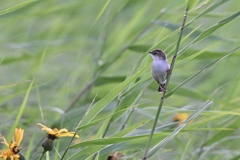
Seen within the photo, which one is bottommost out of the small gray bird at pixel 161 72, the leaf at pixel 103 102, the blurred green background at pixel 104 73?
the blurred green background at pixel 104 73

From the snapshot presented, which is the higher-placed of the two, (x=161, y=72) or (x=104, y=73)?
(x=161, y=72)

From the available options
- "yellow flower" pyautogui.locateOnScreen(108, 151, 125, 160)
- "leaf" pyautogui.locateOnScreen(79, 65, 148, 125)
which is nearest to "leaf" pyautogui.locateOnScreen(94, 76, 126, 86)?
"yellow flower" pyautogui.locateOnScreen(108, 151, 125, 160)

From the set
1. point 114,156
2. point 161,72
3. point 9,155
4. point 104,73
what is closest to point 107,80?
point 104,73

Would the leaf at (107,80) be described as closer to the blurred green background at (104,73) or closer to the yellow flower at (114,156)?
the blurred green background at (104,73)

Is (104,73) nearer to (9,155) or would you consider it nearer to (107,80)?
(107,80)

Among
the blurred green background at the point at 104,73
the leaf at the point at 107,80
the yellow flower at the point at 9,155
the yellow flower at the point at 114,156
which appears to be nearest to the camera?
the yellow flower at the point at 9,155

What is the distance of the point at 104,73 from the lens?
3.30m

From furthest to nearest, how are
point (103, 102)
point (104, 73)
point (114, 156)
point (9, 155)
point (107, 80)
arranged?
point (104, 73)
point (107, 80)
point (114, 156)
point (103, 102)
point (9, 155)

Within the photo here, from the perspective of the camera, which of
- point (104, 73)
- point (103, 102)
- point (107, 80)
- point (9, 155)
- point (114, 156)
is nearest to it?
point (9, 155)

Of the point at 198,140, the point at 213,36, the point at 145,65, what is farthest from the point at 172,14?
the point at 145,65

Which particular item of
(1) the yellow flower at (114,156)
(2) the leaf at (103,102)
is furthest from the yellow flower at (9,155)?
(1) the yellow flower at (114,156)

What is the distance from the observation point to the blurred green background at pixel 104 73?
2.66m

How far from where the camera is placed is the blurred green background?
2.66 metres

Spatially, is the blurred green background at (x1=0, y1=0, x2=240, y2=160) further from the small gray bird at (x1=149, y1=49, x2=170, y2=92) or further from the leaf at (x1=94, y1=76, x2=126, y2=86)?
the small gray bird at (x1=149, y1=49, x2=170, y2=92)
